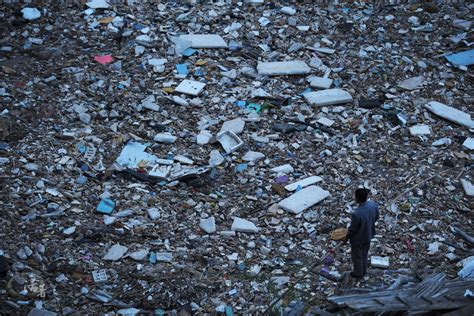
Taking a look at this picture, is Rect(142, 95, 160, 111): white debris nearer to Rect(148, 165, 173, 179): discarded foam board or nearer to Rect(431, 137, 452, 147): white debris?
Rect(148, 165, 173, 179): discarded foam board

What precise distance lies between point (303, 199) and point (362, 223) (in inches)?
46.8

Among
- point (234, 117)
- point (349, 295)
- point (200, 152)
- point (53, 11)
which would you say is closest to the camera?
point (349, 295)

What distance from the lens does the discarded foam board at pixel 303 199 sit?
251 inches

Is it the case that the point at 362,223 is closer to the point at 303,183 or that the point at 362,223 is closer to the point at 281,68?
the point at 303,183

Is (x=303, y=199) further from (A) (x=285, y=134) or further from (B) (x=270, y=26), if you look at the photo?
(B) (x=270, y=26)

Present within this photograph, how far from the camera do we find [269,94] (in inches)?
308

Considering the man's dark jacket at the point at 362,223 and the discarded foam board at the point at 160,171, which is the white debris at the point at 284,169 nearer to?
the discarded foam board at the point at 160,171

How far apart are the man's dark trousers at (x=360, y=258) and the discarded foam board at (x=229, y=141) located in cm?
208

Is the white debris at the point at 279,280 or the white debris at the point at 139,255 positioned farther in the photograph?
the white debris at the point at 139,255

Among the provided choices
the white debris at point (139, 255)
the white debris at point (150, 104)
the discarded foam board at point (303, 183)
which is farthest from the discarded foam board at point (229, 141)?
the white debris at point (139, 255)

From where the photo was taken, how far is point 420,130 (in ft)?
24.4

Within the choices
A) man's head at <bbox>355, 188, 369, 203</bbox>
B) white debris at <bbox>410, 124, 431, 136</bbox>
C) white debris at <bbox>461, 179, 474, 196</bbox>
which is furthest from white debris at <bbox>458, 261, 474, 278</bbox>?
white debris at <bbox>410, 124, 431, 136</bbox>

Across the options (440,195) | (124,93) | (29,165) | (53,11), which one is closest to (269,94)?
(124,93)

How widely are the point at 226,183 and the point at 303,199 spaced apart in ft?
2.90
